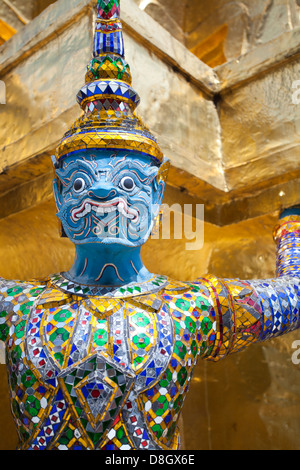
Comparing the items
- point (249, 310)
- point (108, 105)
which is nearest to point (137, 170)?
point (108, 105)

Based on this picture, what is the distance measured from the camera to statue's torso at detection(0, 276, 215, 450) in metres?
1.45

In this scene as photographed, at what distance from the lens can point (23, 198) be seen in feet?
7.95

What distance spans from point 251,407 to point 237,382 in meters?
0.16

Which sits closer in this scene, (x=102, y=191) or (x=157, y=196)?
(x=102, y=191)

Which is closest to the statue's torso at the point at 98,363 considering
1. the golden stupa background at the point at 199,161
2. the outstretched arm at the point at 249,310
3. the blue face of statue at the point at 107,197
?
the outstretched arm at the point at 249,310

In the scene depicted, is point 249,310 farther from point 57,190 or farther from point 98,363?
point 57,190

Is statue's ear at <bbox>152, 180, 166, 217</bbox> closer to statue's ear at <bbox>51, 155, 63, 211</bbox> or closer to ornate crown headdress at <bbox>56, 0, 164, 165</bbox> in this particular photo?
ornate crown headdress at <bbox>56, 0, 164, 165</bbox>

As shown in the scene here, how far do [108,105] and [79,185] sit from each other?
13.0 inches

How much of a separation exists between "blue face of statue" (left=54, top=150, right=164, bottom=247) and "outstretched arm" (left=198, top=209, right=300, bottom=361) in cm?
37

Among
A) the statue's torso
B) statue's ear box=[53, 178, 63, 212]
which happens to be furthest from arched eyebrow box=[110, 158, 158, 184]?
the statue's torso

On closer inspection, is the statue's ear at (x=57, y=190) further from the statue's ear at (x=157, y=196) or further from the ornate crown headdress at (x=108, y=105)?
the statue's ear at (x=157, y=196)

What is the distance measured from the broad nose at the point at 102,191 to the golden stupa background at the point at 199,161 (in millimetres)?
666

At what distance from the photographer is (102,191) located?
5.04ft

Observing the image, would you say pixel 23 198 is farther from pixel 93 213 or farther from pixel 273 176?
pixel 273 176
